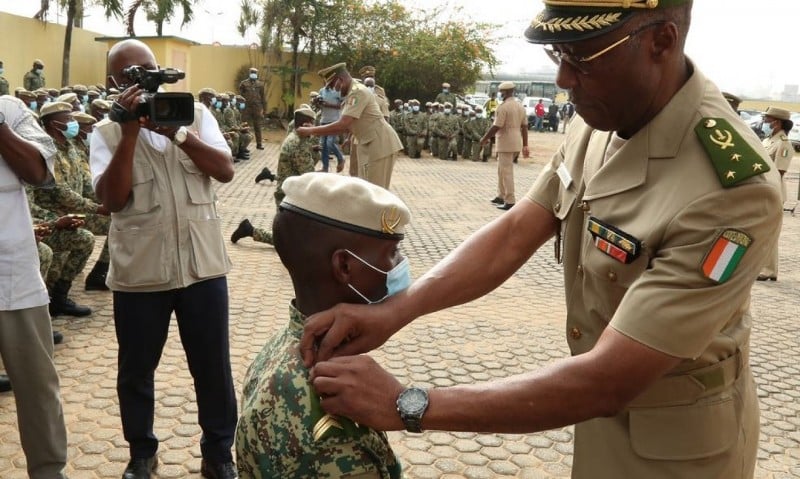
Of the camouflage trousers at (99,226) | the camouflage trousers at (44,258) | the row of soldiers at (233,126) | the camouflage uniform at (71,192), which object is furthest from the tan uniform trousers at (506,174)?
the camouflage trousers at (44,258)

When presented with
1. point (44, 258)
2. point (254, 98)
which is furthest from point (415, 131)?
point (44, 258)

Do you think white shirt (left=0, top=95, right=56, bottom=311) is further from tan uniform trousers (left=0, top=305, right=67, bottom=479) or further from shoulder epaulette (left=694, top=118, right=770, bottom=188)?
shoulder epaulette (left=694, top=118, right=770, bottom=188)

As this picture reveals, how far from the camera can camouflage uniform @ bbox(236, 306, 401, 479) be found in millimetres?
1508

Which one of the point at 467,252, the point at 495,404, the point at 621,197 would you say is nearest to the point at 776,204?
the point at 621,197

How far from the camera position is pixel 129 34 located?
22766 millimetres

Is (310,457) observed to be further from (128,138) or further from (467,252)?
(128,138)

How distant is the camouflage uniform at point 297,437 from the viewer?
4.95 feet

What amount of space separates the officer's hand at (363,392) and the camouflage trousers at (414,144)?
18370 mm

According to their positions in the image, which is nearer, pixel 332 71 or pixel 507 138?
pixel 332 71

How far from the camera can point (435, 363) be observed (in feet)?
15.7

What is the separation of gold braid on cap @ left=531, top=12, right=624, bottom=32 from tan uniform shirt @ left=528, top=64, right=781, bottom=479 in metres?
0.26

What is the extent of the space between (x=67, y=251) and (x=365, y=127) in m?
3.67

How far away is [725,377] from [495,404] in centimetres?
57

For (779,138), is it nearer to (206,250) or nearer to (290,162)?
(290,162)
